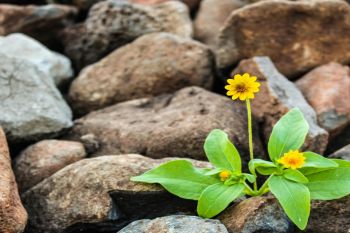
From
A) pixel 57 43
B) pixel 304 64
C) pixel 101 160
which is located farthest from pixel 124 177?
pixel 57 43

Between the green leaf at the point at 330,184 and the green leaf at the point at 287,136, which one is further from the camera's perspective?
the green leaf at the point at 287,136

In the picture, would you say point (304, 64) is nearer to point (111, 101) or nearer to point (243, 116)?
A: point (243, 116)

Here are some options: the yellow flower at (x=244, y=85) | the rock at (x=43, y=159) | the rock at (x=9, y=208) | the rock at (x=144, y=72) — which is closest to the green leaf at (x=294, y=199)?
the yellow flower at (x=244, y=85)

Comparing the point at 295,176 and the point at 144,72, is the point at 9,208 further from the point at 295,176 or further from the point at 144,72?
the point at 144,72

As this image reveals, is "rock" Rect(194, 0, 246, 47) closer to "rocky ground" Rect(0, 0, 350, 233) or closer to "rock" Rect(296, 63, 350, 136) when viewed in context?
"rocky ground" Rect(0, 0, 350, 233)

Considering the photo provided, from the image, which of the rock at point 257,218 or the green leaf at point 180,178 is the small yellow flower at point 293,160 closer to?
the rock at point 257,218

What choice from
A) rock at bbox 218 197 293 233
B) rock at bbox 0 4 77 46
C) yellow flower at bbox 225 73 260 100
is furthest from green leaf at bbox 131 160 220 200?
rock at bbox 0 4 77 46

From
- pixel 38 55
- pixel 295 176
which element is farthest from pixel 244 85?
pixel 38 55
